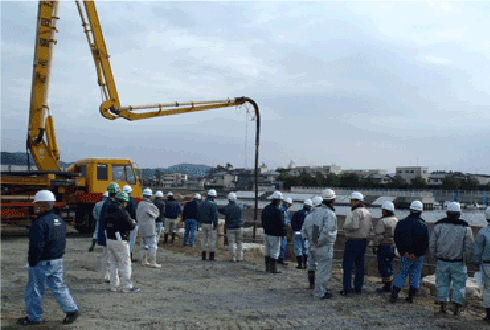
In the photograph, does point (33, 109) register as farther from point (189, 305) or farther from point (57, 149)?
point (189, 305)

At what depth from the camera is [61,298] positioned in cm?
580

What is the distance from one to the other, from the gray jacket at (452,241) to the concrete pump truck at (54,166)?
1272 cm

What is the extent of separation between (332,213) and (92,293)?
5024 mm

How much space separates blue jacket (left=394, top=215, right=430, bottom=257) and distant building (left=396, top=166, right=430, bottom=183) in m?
108

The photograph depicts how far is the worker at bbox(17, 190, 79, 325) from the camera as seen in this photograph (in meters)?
5.66

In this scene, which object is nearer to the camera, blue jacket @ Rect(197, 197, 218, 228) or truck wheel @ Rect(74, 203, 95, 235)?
blue jacket @ Rect(197, 197, 218, 228)

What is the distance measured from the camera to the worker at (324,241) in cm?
775

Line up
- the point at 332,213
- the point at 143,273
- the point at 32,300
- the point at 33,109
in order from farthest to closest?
the point at 33,109 < the point at 143,273 < the point at 332,213 < the point at 32,300

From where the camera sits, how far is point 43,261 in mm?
5727

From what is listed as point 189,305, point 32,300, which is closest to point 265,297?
point 189,305

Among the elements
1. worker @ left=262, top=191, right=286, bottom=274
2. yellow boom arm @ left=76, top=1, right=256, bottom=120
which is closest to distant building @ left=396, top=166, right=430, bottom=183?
yellow boom arm @ left=76, top=1, right=256, bottom=120

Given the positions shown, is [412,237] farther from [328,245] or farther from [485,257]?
[328,245]

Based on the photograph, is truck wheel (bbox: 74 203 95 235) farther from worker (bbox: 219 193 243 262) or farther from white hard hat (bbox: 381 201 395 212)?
white hard hat (bbox: 381 201 395 212)

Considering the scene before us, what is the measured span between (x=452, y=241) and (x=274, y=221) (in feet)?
13.5
